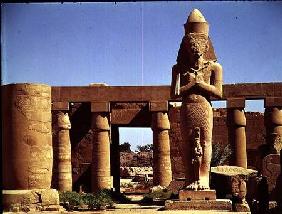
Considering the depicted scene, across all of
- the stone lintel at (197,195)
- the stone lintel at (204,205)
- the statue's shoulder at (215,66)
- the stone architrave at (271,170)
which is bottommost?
the stone lintel at (204,205)

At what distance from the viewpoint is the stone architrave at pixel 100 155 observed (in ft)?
77.4

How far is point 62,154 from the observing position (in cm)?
2408

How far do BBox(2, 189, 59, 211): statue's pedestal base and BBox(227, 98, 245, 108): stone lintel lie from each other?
45.5 feet

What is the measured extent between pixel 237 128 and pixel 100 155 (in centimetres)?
650

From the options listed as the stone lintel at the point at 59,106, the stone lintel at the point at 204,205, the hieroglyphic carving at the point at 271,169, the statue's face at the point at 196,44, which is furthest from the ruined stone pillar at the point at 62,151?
the hieroglyphic carving at the point at 271,169

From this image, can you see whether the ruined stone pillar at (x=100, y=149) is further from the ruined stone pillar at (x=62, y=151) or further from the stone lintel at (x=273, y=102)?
the stone lintel at (x=273, y=102)

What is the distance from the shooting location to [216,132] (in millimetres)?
31797

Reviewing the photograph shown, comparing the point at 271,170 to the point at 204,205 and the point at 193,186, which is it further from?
the point at 193,186

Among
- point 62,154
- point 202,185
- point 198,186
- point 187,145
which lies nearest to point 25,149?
point 187,145

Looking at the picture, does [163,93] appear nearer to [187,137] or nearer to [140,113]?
[140,113]

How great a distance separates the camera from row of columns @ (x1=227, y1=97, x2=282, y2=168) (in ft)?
77.5

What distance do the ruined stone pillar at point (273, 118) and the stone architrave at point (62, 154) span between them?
29.9 ft

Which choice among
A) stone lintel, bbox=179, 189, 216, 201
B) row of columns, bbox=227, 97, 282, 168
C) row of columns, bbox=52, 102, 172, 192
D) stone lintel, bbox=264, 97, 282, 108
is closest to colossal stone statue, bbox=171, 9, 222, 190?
stone lintel, bbox=179, 189, 216, 201

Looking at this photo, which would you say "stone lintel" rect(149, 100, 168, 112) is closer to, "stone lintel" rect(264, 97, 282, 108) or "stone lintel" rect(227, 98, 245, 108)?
"stone lintel" rect(227, 98, 245, 108)
